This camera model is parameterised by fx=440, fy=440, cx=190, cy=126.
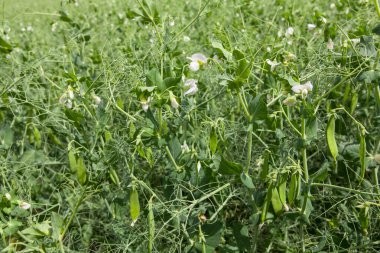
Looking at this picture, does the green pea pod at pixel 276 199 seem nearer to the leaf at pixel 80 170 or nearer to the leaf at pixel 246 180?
the leaf at pixel 246 180

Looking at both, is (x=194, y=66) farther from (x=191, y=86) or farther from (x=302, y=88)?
(x=302, y=88)

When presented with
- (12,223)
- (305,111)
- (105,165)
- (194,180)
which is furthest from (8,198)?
(305,111)

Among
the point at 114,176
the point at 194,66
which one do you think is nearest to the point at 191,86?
the point at 194,66

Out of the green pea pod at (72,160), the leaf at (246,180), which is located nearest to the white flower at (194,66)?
the leaf at (246,180)

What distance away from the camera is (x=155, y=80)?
110 centimetres

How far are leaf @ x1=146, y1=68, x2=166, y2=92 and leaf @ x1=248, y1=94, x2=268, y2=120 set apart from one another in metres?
0.23

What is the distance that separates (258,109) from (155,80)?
0.27m

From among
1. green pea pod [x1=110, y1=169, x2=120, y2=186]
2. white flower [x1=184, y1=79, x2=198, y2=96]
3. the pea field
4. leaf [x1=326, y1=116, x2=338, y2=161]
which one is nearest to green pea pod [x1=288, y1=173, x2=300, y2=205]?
the pea field

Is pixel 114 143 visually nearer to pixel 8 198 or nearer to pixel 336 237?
pixel 8 198

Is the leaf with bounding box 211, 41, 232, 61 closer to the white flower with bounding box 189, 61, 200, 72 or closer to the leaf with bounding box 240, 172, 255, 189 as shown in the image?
the white flower with bounding box 189, 61, 200, 72

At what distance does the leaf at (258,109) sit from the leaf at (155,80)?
0.74 feet

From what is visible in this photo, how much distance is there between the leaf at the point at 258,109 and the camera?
1.02m

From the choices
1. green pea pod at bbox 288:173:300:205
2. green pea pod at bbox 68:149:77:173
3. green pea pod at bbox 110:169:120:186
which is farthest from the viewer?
green pea pod at bbox 110:169:120:186

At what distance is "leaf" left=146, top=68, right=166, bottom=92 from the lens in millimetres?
1087
